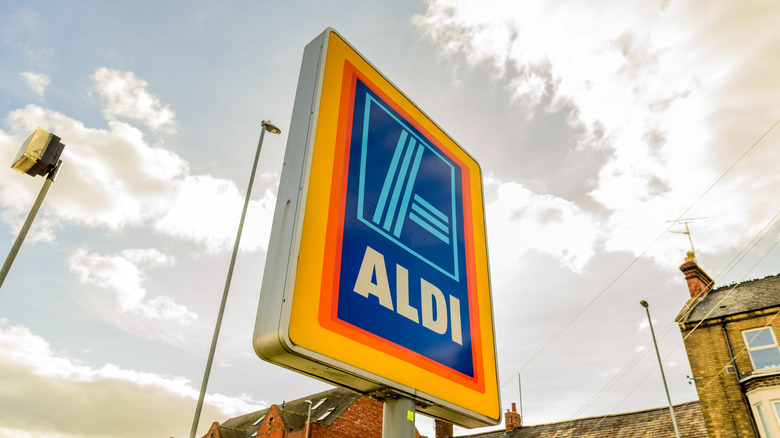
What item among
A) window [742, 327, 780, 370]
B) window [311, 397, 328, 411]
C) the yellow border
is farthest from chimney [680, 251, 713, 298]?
the yellow border

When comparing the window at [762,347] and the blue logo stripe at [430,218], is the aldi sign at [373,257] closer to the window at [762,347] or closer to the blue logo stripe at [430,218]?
the blue logo stripe at [430,218]

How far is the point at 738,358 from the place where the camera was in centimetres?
2136

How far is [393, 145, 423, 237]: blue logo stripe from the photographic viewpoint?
285 cm

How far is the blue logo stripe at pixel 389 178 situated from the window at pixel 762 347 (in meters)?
24.8

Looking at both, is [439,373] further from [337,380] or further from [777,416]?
[777,416]

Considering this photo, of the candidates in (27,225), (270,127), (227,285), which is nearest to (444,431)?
(227,285)

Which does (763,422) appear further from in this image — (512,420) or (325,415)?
(325,415)

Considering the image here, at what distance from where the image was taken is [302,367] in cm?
221

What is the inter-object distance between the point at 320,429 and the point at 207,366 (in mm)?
15473

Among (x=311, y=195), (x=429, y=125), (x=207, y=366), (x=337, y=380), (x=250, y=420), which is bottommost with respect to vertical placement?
(x=337, y=380)

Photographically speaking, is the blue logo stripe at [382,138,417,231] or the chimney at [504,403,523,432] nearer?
the blue logo stripe at [382,138,417,231]

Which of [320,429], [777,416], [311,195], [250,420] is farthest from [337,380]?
[250,420]

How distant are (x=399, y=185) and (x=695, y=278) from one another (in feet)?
94.5

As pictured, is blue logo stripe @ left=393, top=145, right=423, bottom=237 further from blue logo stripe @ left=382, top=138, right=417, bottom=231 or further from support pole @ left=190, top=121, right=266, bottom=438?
support pole @ left=190, top=121, right=266, bottom=438
